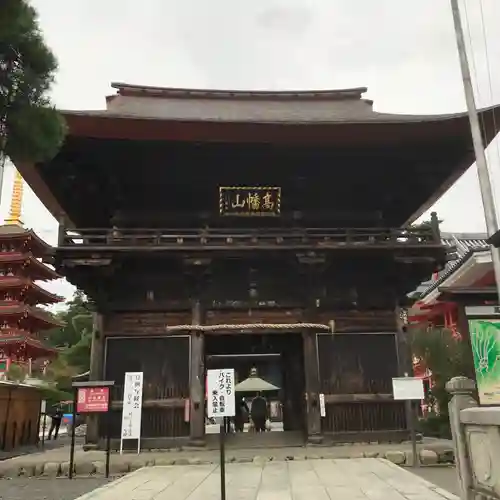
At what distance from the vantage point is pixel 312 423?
445 inches

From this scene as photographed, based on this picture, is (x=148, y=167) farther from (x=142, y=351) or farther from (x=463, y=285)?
(x=463, y=285)

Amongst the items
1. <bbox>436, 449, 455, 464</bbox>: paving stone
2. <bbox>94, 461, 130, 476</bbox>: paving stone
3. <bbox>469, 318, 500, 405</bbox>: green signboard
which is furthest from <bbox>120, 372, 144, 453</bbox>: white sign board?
<bbox>469, 318, 500, 405</bbox>: green signboard

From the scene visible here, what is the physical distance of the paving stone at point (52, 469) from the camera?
9.91 m

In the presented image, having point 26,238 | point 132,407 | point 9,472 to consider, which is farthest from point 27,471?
point 26,238

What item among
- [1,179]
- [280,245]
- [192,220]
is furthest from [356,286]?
[1,179]

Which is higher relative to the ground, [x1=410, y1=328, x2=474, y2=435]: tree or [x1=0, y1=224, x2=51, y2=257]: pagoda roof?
[x1=0, y1=224, x2=51, y2=257]: pagoda roof

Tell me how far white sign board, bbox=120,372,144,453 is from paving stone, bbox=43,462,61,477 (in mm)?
1335

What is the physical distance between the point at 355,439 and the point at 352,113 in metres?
9.11

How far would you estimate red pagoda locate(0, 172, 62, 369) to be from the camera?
27.2 m

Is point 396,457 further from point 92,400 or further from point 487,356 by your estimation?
point 92,400

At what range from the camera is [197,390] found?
1121 centimetres

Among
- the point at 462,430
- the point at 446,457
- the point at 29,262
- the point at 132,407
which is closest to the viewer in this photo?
the point at 462,430

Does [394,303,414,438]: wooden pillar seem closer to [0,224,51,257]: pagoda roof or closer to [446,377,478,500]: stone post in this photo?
[446,377,478,500]: stone post

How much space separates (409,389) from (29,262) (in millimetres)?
23669
